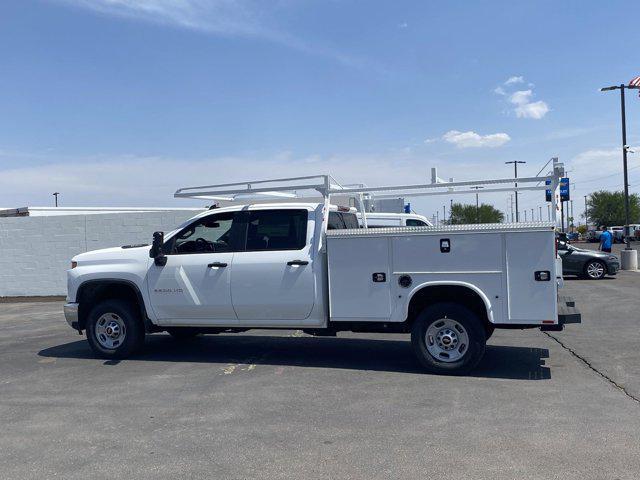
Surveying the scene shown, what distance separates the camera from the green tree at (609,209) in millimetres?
80312

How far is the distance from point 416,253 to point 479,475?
123 inches

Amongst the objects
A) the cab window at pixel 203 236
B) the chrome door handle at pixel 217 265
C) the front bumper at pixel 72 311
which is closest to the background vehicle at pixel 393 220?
the cab window at pixel 203 236

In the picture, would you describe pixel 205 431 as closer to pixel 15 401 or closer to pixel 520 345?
pixel 15 401

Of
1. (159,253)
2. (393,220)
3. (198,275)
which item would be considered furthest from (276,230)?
(393,220)

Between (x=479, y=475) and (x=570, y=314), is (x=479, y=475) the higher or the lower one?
the lower one

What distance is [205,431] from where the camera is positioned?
17.6 feet

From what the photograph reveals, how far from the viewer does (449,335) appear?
7121 millimetres

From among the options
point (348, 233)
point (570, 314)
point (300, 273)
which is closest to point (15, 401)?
point (300, 273)

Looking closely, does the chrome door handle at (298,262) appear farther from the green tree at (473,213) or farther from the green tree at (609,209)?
the green tree at (609,209)

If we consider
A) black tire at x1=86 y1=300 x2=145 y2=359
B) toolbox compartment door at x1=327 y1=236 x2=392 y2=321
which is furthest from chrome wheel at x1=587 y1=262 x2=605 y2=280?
black tire at x1=86 y1=300 x2=145 y2=359

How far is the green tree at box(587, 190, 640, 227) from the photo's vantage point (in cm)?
8031

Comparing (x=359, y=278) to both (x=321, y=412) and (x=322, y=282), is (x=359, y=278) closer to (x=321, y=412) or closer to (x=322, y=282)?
(x=322, y=282)

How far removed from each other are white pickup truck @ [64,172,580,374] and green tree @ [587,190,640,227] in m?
81.2

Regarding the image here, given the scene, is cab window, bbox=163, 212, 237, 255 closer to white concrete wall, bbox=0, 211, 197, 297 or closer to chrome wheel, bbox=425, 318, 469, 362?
chrome wheel, bbox=425, 318, 469, 362
